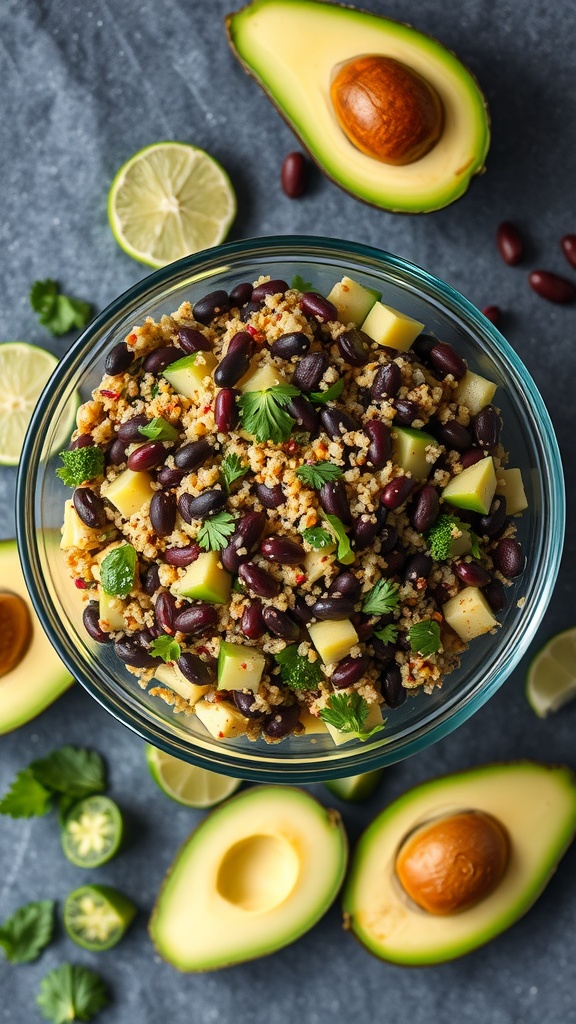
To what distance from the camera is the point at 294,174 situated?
2.19m

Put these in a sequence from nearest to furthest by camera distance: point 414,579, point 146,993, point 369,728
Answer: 1. point 414,579
2. point 369,728
3. point 146,993

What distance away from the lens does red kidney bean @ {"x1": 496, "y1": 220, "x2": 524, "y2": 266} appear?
218cm

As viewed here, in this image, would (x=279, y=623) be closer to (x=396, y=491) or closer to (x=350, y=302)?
(x=396, y=491)

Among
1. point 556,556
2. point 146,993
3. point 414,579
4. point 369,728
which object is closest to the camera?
point 414,579

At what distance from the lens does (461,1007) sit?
7.54 ft

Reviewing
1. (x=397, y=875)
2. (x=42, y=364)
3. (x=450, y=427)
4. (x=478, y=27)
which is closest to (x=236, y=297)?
(x=450, y=427)

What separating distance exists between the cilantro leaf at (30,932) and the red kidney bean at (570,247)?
214 centimetres

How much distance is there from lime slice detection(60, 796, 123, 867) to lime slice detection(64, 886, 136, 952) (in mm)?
81

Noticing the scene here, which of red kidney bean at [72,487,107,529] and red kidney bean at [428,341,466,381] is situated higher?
red kidney bean at [428,341,466,381]

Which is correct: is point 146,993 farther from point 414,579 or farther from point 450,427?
point 450,427

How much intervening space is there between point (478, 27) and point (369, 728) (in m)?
1.73

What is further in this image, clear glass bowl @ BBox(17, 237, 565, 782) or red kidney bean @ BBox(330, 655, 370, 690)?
clear glass bowl @ BBox(17, 237, 565, 782)

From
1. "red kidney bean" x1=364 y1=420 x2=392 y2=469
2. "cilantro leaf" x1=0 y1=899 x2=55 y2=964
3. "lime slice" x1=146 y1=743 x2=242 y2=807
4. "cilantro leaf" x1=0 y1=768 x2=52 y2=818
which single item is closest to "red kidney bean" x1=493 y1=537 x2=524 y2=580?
"red kidney bean" x1=364 y1=420 x2=392 y2=469

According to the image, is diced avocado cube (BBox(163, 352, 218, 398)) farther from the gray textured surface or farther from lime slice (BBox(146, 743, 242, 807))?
lime slice (BBox(146, 743, 242, 807))
